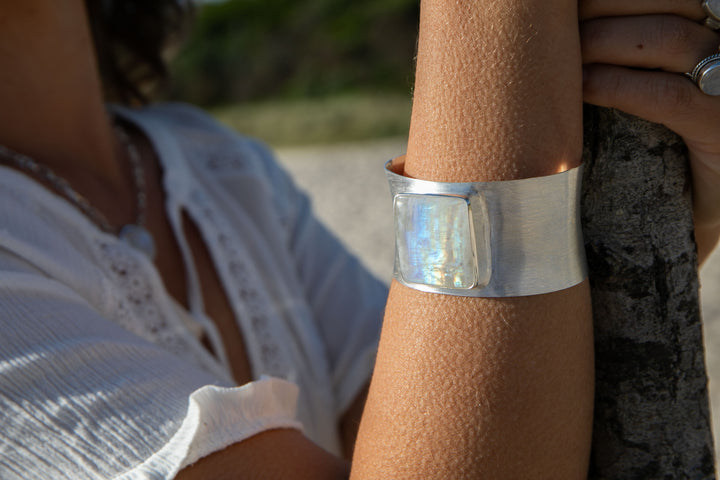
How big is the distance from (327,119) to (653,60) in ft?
38.2

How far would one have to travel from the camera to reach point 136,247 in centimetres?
155

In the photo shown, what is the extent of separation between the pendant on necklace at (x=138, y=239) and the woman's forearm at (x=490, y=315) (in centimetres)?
89

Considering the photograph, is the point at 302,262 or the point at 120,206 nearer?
the point at 120,206

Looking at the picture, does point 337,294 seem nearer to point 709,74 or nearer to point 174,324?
point 174,324

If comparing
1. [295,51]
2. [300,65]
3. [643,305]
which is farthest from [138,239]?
[295,51]

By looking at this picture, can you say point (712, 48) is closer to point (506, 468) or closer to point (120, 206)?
point (506, 468)

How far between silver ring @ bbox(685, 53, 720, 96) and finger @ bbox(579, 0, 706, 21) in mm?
59

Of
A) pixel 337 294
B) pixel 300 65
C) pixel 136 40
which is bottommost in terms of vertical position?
pixel 337 294

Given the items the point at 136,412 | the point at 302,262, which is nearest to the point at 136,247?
the point at 302,262

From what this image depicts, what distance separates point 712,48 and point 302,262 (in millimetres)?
1361

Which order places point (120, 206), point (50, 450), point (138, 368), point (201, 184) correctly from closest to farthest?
point (50, 450), point (138, 368), point (120, 206), point (201, 184)

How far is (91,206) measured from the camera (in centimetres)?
152

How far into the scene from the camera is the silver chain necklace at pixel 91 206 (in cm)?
144

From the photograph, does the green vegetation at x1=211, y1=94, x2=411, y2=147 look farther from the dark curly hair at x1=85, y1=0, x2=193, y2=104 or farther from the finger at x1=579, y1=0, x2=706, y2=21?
the finger at x1=579, y1=0, x2=706, y2=21
